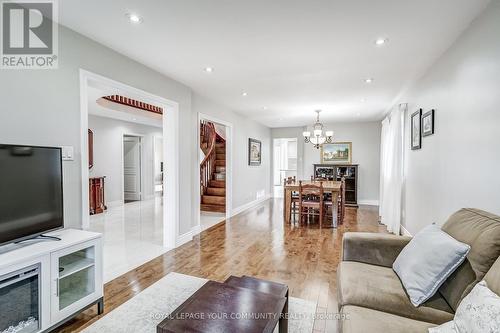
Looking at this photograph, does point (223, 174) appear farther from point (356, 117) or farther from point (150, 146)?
point (356, 117)

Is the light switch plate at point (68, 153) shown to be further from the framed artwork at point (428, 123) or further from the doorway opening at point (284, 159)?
the doorway opening at point (284, 159)

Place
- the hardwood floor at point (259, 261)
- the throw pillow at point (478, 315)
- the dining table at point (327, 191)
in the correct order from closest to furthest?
the throw pillow at point (478, 315), the hardwood floor at point (259, 261), the dining table at point (327, 191)

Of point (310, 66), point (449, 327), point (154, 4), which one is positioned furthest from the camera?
point (310, 66)

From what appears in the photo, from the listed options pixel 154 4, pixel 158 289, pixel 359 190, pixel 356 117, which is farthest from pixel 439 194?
pixel 359 190

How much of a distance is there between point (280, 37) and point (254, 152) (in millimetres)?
4893

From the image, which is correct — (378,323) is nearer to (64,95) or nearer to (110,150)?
(64,95)

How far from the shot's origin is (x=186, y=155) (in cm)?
405

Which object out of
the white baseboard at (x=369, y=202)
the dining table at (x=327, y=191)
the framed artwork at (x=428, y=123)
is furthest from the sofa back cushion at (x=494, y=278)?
the white baseboard at (x=369, y=202)

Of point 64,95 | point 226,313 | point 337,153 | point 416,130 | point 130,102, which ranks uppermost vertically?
point 130,102

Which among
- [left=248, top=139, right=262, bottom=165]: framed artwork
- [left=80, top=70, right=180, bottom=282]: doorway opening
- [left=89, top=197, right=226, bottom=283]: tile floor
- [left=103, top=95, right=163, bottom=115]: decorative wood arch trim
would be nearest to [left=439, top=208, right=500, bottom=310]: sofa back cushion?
[left=80, top=70, right=180, bottom=282]: doorway opening

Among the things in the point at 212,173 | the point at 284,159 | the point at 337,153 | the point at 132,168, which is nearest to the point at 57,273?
the point at 212,173

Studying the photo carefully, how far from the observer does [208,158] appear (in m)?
6.90

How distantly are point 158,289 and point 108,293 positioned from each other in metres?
0.47

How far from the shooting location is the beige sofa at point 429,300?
4.20 feet
